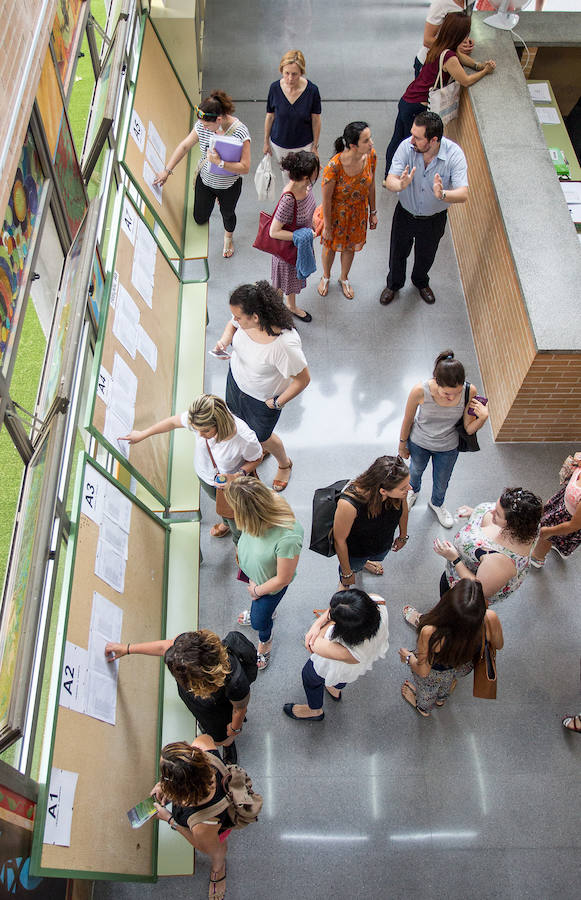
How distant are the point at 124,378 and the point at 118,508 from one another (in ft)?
2.71

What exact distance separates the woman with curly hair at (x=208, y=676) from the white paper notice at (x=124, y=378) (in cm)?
145

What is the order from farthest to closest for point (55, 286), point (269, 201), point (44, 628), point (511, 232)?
point (269, 201) < point (511, 232) < point (55, 286) < point (44, 628)

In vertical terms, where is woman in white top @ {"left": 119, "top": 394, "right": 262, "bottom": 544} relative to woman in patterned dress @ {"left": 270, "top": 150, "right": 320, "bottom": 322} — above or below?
below

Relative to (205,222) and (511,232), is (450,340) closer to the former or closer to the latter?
(511,232)

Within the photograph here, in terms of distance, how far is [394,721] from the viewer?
4137 millimetres

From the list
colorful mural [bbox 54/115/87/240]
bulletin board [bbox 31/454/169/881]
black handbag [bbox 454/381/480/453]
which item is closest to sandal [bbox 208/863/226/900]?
bulletin board [bbox 31/454/169/881]

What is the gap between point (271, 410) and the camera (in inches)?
184

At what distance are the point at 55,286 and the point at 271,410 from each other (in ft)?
5.09

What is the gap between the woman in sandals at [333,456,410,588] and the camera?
357 cm

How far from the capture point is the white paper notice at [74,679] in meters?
2.93

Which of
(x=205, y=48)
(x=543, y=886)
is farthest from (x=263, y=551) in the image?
(x=205, y=48)

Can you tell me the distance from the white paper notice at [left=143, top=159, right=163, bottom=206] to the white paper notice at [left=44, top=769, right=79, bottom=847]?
13.6 feet

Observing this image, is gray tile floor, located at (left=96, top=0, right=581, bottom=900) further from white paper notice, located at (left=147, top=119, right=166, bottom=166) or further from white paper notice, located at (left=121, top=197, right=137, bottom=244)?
white paper notice, located at (left=121, top=197, right=137, bottom=244)

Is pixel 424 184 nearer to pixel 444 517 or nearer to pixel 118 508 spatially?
pixel 444 517
